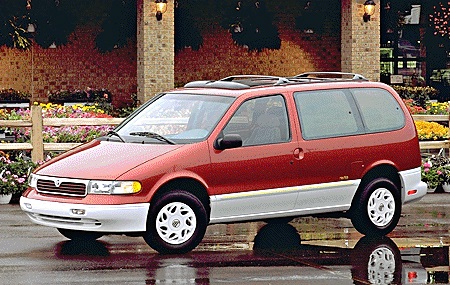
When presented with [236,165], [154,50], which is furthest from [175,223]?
[154,50]

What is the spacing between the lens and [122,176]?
36.4 feet

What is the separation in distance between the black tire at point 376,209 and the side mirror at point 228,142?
1806 mm

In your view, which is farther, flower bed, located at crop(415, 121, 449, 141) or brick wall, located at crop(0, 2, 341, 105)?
brick wall, located at crop(0, 2, 341, 105)

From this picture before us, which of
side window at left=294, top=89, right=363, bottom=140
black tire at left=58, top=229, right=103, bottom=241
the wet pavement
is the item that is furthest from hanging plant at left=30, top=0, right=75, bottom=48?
black tire at left=58, top=229, right=103, bottom=241

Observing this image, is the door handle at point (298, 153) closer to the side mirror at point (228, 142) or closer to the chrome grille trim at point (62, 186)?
the side mirror at point (228, 142)

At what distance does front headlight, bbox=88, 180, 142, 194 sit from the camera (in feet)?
36.3

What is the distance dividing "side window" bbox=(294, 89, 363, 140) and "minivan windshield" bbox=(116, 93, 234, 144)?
0.86 metres

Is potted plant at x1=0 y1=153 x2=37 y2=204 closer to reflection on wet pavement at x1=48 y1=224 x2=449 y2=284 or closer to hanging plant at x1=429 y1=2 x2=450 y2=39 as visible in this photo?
reflection on wet pavement at x1=48 y1=224 x2=449 y2=284

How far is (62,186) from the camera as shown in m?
11.4

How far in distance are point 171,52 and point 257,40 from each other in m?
4.17

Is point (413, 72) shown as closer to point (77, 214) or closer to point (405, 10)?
point (405, 10)

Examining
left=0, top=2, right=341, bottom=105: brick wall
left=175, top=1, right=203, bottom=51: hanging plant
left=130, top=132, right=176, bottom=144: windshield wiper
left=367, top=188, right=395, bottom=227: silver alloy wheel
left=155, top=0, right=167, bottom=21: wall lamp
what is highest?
left=155, top=0, right=167, bottom=21: wall lamp

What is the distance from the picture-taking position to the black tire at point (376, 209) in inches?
504

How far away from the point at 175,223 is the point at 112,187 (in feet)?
2.42
